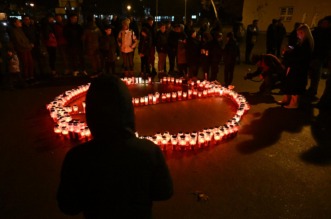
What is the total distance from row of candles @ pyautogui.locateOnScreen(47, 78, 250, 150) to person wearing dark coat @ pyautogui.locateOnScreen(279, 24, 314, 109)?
1.23 m

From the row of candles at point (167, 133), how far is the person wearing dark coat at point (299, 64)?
1227 mm

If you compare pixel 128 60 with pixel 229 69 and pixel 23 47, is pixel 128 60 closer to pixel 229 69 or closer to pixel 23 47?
pixel 23 47

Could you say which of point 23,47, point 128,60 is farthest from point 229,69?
point 23,47

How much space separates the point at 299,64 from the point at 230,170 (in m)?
3.83

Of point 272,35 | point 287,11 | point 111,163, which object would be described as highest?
point 287,11

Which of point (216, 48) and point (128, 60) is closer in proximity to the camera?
point (216, 48)

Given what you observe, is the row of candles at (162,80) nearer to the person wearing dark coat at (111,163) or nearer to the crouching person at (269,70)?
the crouching person at (269,70)

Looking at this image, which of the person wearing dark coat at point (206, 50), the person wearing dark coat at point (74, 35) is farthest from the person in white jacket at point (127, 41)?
the person wearing dark coat at point (206, 50)

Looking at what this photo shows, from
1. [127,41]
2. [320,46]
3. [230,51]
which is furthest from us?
[127,41]

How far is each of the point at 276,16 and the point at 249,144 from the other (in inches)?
943

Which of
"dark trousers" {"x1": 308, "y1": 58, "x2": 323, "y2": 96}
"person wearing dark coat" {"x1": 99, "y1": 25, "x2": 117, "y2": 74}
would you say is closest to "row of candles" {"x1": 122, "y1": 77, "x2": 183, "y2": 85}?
"person wearing dark coat" {"x1": 99, "y1": 25, "x2": 117, "y2": 74}

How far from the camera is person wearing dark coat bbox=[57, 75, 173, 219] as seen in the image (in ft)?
5.35

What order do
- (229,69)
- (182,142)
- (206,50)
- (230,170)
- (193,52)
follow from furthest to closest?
(193,52) → (206,50) → (229,69) → (182,142) → (230,170)

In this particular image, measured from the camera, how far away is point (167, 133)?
16.9 ft
